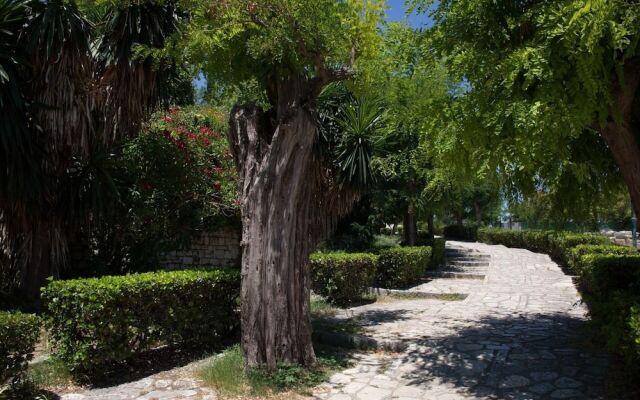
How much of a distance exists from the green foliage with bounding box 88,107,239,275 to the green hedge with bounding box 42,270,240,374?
291 centimetres

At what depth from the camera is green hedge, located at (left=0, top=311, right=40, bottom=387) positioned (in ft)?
15.8

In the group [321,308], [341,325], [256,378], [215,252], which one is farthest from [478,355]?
[215,252]

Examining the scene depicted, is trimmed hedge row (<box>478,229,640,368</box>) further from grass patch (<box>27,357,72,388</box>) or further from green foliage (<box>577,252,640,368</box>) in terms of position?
grass patch (<box>27,357,72,388</box>)

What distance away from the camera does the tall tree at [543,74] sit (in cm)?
415

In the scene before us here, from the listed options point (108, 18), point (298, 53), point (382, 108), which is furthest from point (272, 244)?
point (382, 108)

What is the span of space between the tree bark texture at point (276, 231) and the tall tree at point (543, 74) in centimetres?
210

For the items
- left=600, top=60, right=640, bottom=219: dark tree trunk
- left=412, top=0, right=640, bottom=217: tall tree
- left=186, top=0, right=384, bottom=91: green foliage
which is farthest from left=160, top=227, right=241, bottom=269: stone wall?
left=600, top=60, right=640, bottom=219: dark tree trunk

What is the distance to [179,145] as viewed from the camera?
10.2 m

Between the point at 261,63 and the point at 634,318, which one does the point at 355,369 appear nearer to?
the point at 634,318

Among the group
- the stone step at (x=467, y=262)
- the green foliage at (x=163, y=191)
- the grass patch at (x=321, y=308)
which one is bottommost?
the grass patch at (x=321, y=308)

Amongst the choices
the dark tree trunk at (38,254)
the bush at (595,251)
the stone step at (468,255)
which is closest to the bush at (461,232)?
the stone step at (468,255)

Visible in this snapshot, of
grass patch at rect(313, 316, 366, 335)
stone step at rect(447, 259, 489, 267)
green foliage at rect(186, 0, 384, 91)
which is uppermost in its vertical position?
green foliage at rect(186, 0, 384, 91)

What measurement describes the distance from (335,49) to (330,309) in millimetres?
5886

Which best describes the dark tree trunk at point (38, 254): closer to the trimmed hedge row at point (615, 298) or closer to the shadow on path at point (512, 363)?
the shadow on path at point (512, 363)
